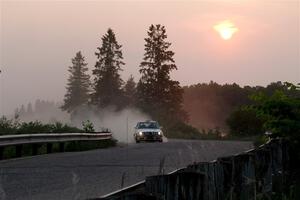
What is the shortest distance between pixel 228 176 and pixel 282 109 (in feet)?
19.4

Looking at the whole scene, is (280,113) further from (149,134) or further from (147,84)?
(147,84)

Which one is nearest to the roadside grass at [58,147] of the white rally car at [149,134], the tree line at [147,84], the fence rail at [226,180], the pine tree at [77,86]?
the white rally car at [149,134]

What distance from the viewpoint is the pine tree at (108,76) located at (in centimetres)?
9875

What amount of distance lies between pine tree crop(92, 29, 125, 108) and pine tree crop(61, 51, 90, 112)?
25.4 m

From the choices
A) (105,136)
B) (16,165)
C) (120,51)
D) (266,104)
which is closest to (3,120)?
(105,136)

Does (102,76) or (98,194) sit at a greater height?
(102,76)

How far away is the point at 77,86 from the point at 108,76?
3298cm

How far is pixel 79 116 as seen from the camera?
395 feet

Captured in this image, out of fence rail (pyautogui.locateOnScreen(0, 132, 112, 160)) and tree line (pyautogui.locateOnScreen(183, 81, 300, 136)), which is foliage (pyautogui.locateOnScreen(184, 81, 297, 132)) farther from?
fence rail (pyautogui.locateOnScreen(0, 132, 112, 160))

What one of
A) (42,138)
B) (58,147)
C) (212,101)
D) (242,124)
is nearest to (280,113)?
(42,138)

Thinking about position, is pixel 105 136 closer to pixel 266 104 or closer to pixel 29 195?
pixel 266 104

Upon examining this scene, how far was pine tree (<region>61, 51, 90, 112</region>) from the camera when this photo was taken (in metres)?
129

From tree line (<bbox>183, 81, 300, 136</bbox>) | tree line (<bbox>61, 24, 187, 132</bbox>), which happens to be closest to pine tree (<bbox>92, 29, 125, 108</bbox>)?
tree line (<bbox>61, 24, 187, 132</bbox>)

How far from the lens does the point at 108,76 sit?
100 metres
